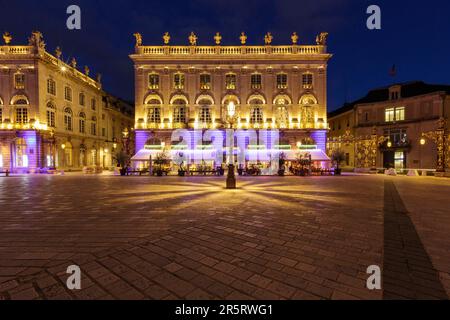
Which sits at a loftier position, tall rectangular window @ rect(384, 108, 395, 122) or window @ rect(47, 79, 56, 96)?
window @ rect(47, 79, 56, 96)

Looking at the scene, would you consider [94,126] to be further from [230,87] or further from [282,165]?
[282,165]

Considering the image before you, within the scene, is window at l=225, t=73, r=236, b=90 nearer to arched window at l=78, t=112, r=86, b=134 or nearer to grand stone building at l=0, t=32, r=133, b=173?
grand stone building at l=0, t=32, r=133, b=173

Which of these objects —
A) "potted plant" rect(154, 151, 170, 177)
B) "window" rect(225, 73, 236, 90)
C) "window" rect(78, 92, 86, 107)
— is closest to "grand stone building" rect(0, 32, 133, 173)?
"window" rect(78, 92, 86, 107)

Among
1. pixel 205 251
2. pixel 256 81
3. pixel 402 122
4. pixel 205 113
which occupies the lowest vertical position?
pixel 205 251

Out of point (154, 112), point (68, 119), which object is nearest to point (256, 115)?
point (154, 112)

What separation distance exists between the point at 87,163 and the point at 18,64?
1421 centimetres

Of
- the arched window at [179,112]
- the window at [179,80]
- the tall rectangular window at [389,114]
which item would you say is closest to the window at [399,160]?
the tall rectangular window at [389,114]

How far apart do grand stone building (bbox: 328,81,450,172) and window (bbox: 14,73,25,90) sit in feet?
118

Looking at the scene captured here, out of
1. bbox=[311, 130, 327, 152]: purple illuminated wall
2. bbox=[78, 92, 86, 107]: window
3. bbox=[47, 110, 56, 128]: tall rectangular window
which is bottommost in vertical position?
bbox=[311, 130, 327, 152]: purple illuminated wall

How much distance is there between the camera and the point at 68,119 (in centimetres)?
2922

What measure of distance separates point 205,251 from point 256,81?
86.0ft

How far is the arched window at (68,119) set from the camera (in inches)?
1129

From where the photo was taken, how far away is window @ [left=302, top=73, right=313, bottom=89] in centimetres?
2677
